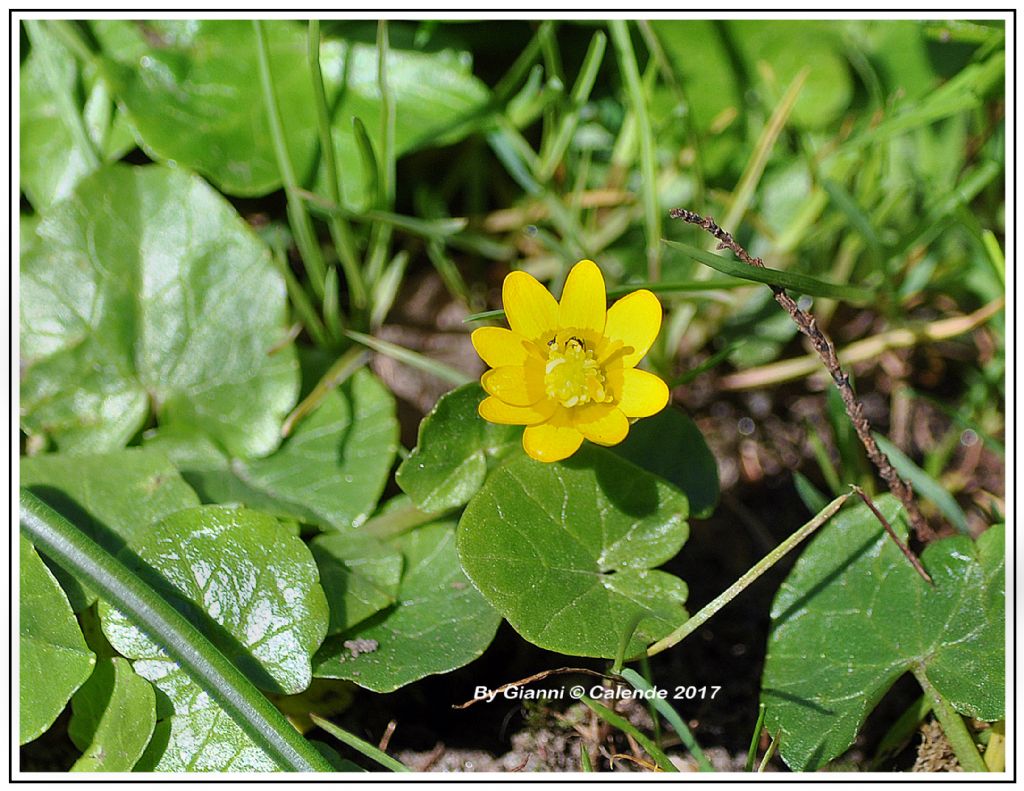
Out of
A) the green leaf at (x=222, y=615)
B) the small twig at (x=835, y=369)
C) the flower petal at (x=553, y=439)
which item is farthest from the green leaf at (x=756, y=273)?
the green leaf at (x=222, y=615)

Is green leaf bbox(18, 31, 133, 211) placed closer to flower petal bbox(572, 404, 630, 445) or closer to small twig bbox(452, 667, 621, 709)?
flower petal bbox(572, 404, 630, 445)

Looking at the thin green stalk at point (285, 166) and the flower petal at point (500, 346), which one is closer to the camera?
the flower petal at point (500, 346)

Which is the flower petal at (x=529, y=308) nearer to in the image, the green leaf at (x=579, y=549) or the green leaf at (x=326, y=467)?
the green leaf at (x=579, y=549)

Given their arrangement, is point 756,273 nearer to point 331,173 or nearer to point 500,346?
point 500,346

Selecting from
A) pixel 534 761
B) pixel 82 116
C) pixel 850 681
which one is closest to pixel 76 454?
pixel 82 116

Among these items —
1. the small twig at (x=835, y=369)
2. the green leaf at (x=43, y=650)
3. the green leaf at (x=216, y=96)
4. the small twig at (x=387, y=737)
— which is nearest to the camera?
the small twig at (x=835, y=369)

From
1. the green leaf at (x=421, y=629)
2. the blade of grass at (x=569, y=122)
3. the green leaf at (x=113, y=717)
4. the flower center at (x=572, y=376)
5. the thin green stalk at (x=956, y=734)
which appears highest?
the blade of grass at (x=569, y=122)
